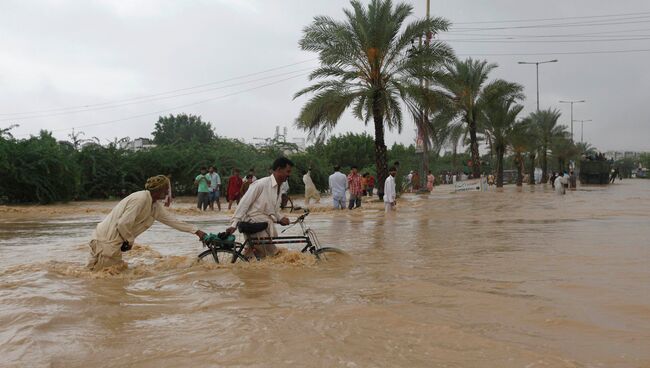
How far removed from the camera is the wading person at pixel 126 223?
256 inches

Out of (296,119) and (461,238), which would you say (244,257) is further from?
(296,119)

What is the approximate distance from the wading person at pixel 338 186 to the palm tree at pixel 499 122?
64.6ft

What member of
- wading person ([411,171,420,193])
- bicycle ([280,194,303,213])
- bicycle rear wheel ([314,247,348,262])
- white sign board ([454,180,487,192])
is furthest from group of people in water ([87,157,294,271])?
white sign board ([454,180,487,192])

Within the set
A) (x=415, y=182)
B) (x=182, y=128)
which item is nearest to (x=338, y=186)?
(x=415, y=182)

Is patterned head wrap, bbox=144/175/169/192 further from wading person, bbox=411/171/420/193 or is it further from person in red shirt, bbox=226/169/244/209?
wading person, bbox=411/171/420/193

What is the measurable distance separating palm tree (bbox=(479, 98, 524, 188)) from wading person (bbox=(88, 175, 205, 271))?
3159cm

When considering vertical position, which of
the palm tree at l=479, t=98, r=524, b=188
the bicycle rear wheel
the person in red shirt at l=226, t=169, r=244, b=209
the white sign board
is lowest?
the bicycle rear wheel

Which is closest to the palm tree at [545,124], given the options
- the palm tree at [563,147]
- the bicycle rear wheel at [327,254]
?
the palm tree at [563,147]

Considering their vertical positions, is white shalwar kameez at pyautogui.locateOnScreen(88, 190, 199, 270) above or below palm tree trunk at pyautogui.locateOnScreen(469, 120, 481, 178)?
below

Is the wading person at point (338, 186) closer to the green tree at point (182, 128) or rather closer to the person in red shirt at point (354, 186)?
the person in red shirt at point (354, 186)

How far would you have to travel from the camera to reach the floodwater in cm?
404

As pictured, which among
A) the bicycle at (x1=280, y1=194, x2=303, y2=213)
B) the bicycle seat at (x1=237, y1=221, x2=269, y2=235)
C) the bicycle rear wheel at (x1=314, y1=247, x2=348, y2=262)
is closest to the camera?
the bicycle seat at (x1=237, y1=221, x2=269, y2=235)

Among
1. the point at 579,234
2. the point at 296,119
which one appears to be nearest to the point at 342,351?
the point at 579,234

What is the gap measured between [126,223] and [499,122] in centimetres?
3535
